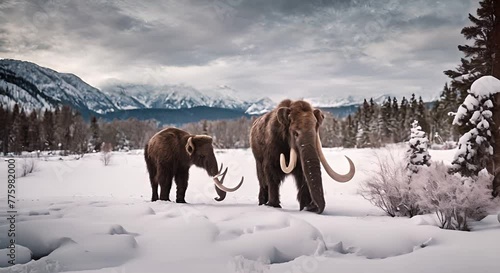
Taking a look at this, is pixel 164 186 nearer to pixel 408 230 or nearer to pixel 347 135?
pixel 408 230

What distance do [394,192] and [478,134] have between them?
214 cm

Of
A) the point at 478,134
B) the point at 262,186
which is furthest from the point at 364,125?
the point at 262,186

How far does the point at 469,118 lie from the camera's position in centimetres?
725

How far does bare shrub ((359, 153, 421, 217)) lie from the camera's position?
6.52 m

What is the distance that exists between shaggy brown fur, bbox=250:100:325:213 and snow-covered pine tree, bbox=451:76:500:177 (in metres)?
3.02

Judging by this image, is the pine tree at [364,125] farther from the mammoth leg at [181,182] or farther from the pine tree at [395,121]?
the mammoth leg at [181,182]

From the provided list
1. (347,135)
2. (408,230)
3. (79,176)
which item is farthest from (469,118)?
(347,135)

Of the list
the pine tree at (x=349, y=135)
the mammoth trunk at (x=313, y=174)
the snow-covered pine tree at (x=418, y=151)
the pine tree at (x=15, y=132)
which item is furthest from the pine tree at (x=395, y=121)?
the pine tree at (x=15, y=132)

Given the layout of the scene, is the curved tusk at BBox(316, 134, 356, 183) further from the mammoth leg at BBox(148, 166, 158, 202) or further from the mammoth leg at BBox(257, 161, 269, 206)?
the mammoth leg at BBox(148, 166, 158, 202)

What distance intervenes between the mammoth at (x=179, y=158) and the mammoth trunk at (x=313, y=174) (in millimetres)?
2521

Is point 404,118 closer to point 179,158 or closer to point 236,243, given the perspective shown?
point 179,158

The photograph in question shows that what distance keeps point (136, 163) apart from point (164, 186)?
16.7m

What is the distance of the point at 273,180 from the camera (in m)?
6.99

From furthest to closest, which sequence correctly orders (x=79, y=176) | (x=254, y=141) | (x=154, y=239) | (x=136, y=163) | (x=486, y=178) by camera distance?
(x=136, y=163) < (x=79, y=176) < (x=254, y=141) < (x=486, y=178) < (x=154, y=239)
